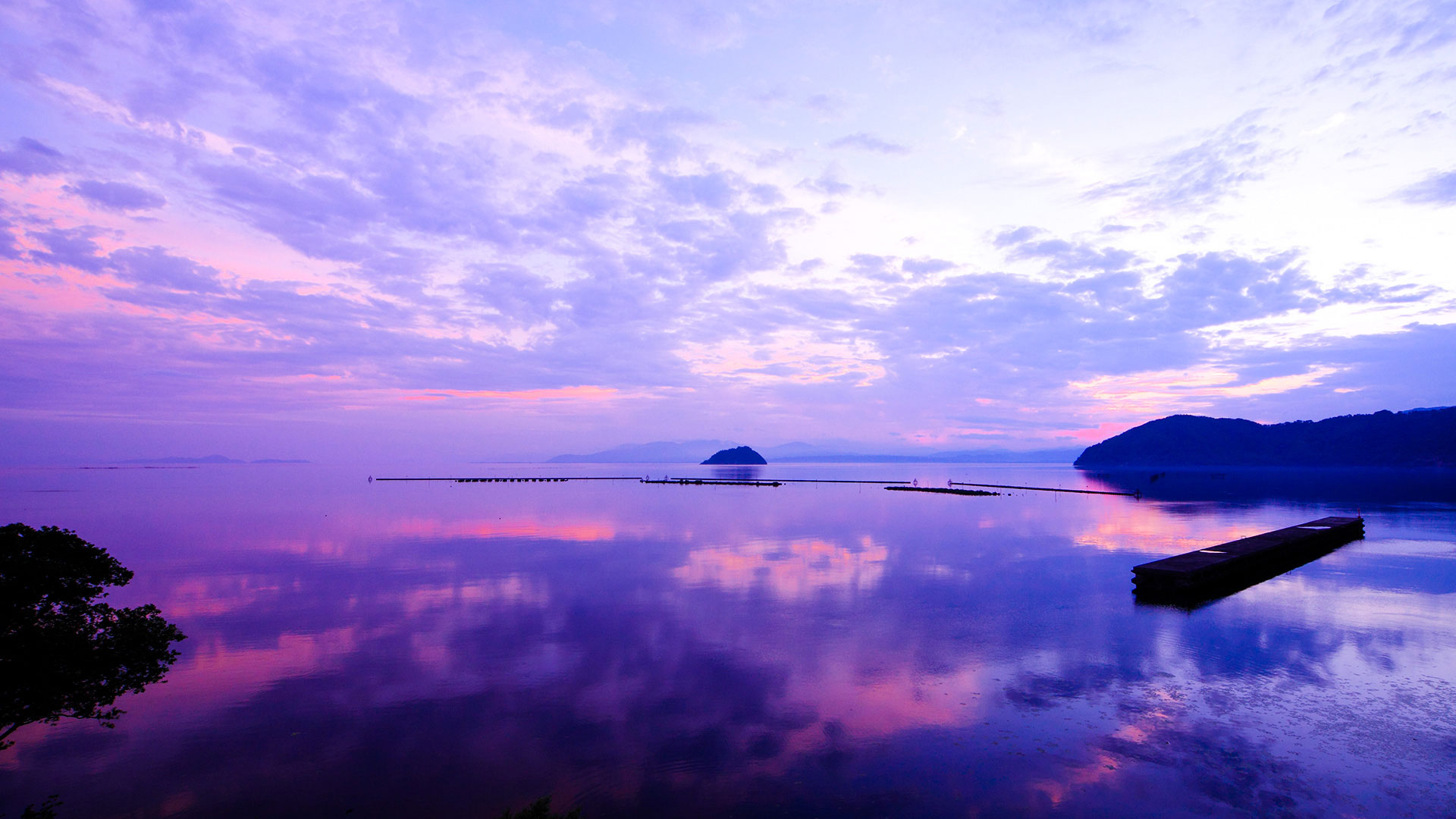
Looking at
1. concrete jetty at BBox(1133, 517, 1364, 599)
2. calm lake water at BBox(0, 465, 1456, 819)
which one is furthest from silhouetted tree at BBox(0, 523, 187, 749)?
concrete jetty at BBox(1133, 517, 1364, 599)

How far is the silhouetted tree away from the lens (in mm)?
10023

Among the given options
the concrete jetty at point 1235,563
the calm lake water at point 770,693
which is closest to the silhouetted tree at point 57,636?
the calm lake water at point 770,693

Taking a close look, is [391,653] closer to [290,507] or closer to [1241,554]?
[1241,554]

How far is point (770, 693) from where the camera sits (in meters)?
17.4

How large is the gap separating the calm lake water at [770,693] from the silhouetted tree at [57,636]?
3.21m

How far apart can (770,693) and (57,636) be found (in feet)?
47.3

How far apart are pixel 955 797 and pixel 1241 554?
33.9 metres

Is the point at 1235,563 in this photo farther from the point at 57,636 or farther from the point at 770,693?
the point at 57,636

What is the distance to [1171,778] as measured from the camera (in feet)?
41.7

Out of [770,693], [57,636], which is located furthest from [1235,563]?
[57,636]

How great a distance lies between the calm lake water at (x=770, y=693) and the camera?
12492 mm

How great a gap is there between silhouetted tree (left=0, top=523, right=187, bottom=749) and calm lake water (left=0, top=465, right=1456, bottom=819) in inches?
127

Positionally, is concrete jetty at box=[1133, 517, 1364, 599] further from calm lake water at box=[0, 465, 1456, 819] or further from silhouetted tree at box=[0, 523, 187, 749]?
silhouetted tree at box=[0, 523, 187, 749]

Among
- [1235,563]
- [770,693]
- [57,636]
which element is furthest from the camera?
[1235,563]
